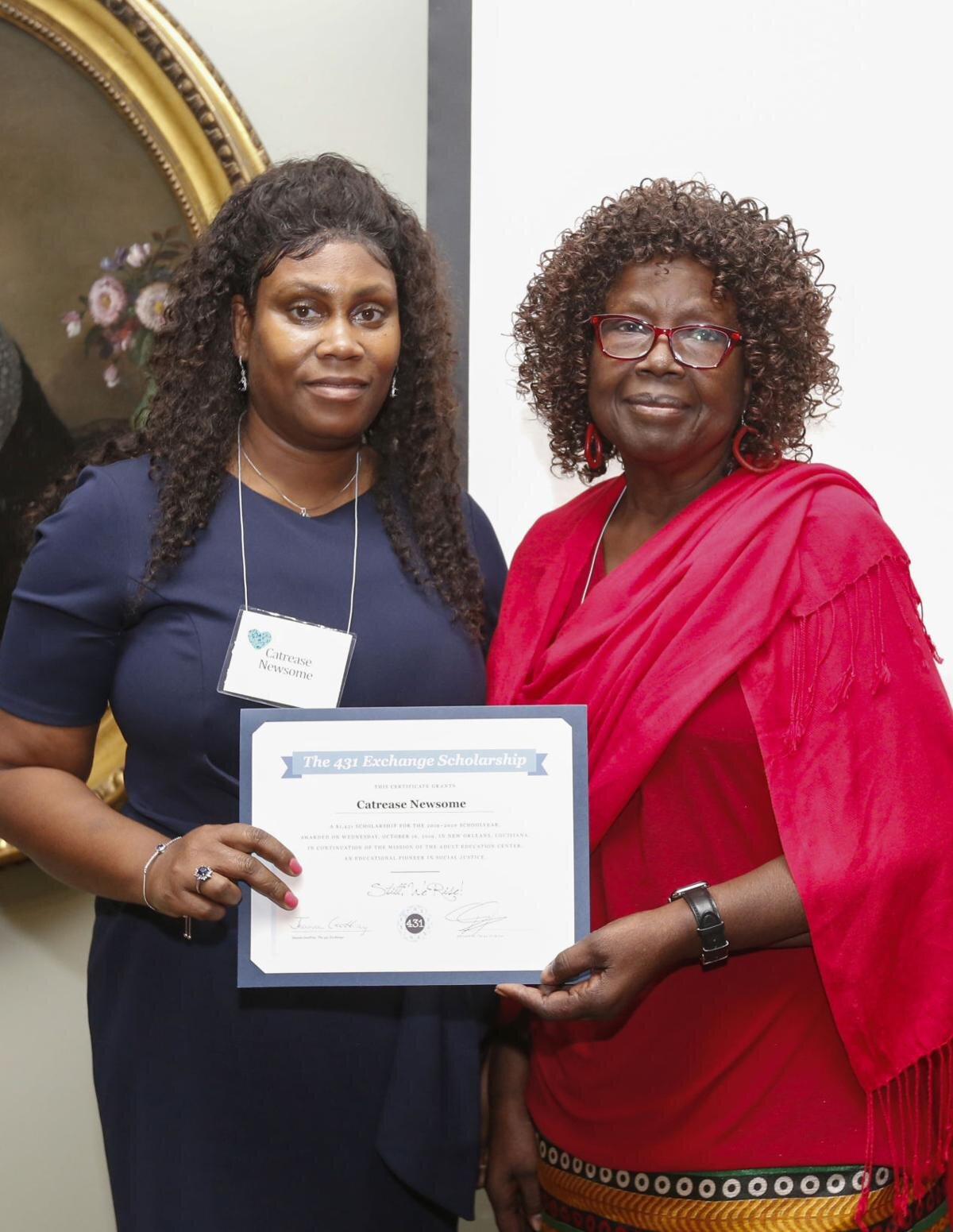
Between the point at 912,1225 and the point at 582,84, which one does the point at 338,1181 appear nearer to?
the point at 912,1225

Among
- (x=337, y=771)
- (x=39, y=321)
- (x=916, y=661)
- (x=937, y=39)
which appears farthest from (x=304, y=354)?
(x=937, y=39)

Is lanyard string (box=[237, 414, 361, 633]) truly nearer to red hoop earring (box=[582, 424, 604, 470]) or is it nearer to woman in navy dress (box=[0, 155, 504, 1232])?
woman in navy dress (box=[0, 155, 504, 1232])

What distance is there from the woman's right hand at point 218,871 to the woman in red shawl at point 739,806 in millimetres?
289

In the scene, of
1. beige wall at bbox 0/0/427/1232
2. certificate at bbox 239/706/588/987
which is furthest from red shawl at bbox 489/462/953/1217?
Answer: beige wall at bbox 0/0/427/1232

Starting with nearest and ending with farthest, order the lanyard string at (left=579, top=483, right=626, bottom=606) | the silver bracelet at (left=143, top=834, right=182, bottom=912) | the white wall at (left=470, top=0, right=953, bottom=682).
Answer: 1. the silver bracelet at (left=143, top=834, right=182, bottom=912)
2. the lanyard string at (left=579, top=483, right=626, bottom=606)
3. the white wall at (left=470, top=0, right=953, bottom=682)

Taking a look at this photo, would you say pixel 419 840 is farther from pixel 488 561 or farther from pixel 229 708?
pixel 488 561

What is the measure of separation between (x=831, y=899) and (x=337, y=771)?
556 millimetres

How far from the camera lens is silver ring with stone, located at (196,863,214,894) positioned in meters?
1.42

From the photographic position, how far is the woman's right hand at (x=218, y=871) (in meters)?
1.39

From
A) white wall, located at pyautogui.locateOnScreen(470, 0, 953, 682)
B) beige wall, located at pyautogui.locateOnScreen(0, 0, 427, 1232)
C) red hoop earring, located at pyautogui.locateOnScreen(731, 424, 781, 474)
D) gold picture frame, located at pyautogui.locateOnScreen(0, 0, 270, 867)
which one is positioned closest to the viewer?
red hoop earring, located at pyautogui.locateOnScreen(731, 424, 781, 474)

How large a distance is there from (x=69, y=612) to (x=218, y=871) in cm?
40

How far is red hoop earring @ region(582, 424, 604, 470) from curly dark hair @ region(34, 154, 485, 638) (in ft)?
0.66

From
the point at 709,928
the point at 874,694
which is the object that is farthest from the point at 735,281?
the point at 709,928
